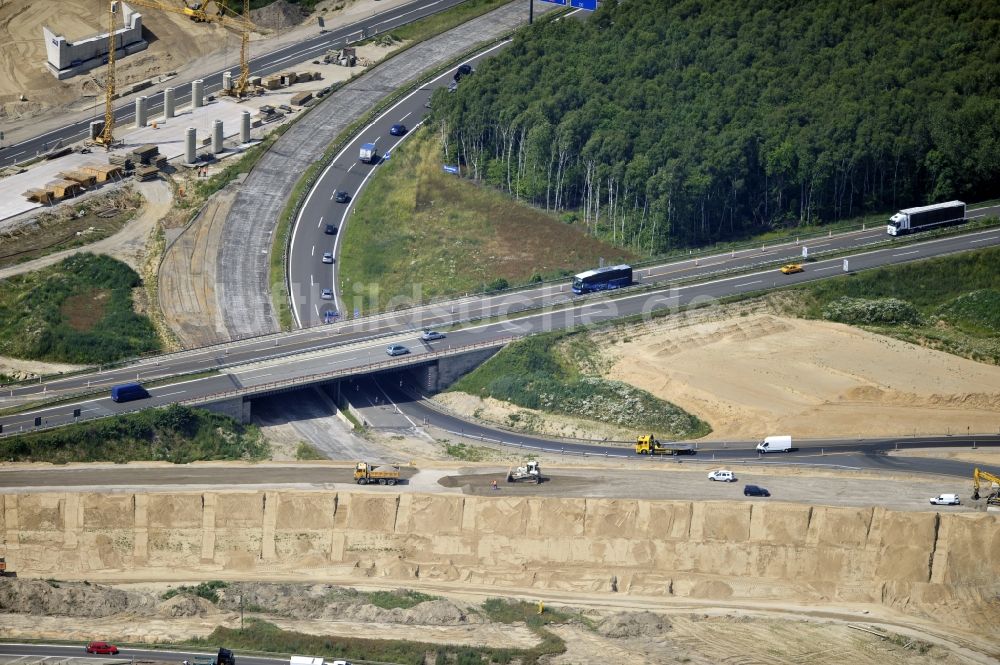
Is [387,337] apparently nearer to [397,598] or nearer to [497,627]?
[397,598]

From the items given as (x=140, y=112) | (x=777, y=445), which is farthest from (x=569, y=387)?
(x=140, y=112)

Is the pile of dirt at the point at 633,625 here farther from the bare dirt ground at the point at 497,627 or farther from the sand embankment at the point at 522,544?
the sand embankment at the point at 522,544

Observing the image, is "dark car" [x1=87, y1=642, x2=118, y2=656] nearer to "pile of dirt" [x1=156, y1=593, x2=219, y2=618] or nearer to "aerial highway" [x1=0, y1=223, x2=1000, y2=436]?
"pile of dirt" [x1=156, y1=593, x2=219, y2=618]

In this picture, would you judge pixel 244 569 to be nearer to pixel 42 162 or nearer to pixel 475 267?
pixel 475 267

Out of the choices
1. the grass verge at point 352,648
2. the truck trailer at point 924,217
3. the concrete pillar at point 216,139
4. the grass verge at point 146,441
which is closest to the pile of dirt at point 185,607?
the grass verge at point 352,648

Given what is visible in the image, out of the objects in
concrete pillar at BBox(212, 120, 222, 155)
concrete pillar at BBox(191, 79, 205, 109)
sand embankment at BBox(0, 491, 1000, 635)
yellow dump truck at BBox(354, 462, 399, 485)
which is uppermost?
concrete pillar at BBox(191, 79, 205, 109)

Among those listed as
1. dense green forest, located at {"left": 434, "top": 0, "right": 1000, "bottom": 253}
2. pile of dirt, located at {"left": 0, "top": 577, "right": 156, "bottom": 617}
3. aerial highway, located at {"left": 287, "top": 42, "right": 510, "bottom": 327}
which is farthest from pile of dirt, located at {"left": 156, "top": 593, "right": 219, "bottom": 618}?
dense green forest, located at {"left": 434, "top": 0, "right": 1000, "bottom": 253}
